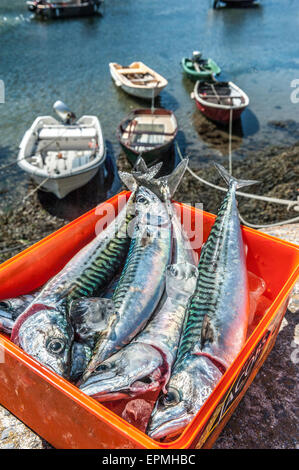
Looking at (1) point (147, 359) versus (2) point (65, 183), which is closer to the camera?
(1) point (147, 359)

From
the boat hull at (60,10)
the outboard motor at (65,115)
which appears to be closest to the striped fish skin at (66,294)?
the outboard motor at (65,115)

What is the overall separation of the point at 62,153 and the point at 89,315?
360 inches

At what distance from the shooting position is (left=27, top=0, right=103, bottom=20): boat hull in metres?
31.4

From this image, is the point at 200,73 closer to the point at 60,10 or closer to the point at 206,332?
the point at 206,332

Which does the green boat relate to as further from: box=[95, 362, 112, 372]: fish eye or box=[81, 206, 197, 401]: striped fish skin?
box=[95, 362, 112, 372]: fish eye

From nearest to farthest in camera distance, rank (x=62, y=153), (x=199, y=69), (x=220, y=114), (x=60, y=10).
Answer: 1. (x=62, y=153)
2. (x=220, y=114)
3. (x=199, y=69)
4. (x=60, y=10)

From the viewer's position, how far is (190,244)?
10.8 ft

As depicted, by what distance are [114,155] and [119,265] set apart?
9.92 meters

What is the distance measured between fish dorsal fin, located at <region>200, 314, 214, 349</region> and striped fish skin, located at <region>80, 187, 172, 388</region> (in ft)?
1.61

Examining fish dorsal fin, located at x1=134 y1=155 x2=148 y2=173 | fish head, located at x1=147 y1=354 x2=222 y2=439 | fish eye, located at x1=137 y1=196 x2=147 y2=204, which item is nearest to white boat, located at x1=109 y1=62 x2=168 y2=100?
fish dorsal fin, located at x1=134 y1=155 x2=148 y2=173

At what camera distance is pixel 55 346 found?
2.06 m

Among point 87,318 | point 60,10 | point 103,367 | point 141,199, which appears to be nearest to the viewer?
point 103,367

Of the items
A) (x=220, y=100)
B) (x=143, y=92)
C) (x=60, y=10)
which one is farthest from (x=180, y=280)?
(x=60, y=10)

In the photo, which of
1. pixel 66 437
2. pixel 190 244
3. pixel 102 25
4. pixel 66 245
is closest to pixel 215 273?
pixel 190 244
